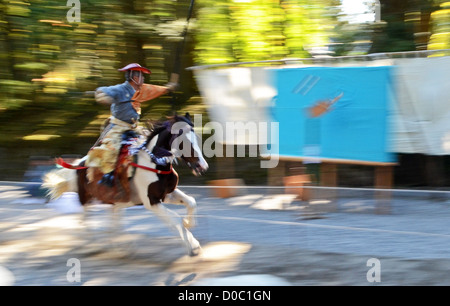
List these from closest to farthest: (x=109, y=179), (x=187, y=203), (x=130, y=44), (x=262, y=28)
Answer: (x=187, y=203) < (x=109, y=179) < (x=262, y=28) < (x=130, y=44)

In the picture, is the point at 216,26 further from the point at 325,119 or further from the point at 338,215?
the point at 338,215

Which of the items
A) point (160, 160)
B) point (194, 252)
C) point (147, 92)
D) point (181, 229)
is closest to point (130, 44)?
point (147, 92)

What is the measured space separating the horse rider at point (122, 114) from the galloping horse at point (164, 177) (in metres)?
0.21

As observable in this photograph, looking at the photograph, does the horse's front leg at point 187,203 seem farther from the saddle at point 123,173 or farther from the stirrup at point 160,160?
the saddle at point 123,173

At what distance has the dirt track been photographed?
641 centimetres

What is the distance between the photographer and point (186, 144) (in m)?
6.86

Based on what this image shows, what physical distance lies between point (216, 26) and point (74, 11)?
3343 millimetres

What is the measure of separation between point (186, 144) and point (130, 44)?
7.47 m

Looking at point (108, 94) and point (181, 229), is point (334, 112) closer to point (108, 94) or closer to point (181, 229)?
point (181, 229)

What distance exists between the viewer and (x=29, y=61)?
13.8m

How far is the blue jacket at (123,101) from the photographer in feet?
23.3

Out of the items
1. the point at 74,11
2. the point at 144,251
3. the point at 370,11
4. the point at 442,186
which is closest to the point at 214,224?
the point at 144,251

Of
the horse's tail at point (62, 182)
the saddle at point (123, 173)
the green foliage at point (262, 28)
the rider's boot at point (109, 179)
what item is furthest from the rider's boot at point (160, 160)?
the green foliage at point (262, 28)

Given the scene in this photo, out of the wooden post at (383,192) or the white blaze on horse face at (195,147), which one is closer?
the white blaze on horse face at (195,147)
